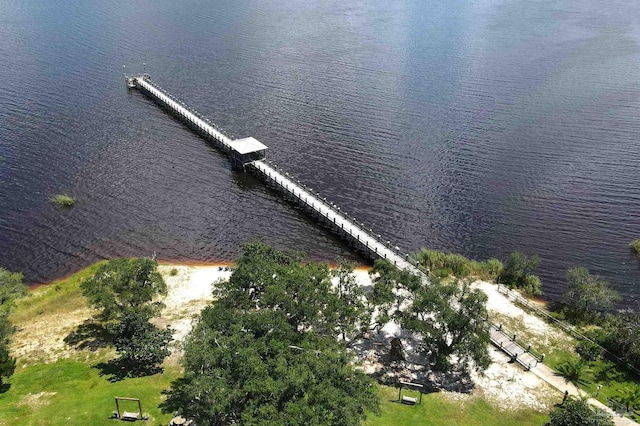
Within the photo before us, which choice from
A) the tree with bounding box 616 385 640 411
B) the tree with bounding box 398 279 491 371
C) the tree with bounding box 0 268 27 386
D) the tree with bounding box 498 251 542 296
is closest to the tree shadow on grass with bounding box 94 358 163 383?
the tree with bounding box 0 268 27 386

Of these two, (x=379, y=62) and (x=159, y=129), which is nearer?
(x=159, y=129)

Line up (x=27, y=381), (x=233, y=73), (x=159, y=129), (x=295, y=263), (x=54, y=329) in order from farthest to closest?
(x=233, y=73), (x=159, y=129), (x=54, y=329), (x=295, y=263), (x=27, y=381)

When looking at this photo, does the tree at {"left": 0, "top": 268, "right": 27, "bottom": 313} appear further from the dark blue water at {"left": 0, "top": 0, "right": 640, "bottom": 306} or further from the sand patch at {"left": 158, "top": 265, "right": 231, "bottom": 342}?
the sand patch at {"left": 158, "top": 265, "right": 231, "bottom": 342}

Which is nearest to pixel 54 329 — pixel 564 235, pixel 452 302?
pixel 452 302

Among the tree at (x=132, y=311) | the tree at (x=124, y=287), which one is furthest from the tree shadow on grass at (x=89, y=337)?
the tree at (x=124, y=287)

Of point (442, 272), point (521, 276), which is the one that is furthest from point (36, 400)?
point (521, 276)

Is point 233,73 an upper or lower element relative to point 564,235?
upper

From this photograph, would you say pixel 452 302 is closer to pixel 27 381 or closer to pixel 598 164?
pixel 27 381
